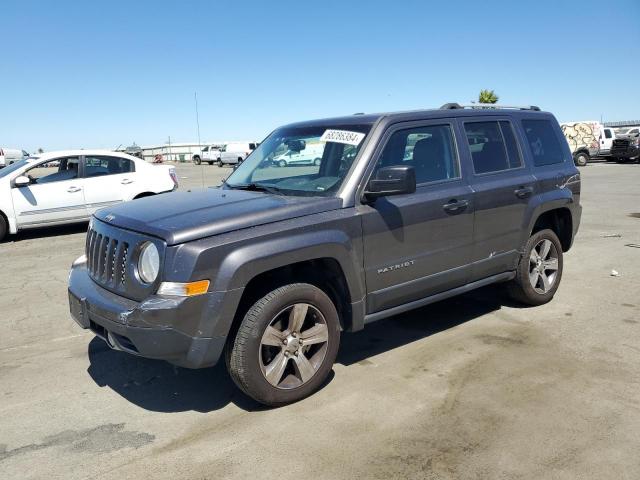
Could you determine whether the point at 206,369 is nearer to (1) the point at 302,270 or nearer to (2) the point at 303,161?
(1) the point at 302,270

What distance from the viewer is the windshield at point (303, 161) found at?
4254mm

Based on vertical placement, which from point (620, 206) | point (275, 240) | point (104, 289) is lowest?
point (620, 206)

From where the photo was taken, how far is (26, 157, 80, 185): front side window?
1055 centimetres

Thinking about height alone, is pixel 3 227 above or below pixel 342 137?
below

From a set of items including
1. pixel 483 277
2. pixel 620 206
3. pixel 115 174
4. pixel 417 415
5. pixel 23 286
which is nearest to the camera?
pixel 417 415

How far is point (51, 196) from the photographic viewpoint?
10477 millimetres

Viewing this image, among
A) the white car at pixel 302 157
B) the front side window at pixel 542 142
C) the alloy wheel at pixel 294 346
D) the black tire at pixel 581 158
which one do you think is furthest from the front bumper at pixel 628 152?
the alloy wheel at pixel 294 346

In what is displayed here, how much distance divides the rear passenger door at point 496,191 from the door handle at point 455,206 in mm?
160

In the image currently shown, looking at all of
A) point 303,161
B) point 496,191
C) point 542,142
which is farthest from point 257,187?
point 542,142

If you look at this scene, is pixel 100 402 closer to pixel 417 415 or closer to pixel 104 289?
pixel 104 289

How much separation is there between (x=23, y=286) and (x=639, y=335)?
691cm

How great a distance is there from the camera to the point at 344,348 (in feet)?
15.7

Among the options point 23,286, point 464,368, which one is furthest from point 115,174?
point 464,368

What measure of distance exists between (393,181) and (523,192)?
1901 millimetres
